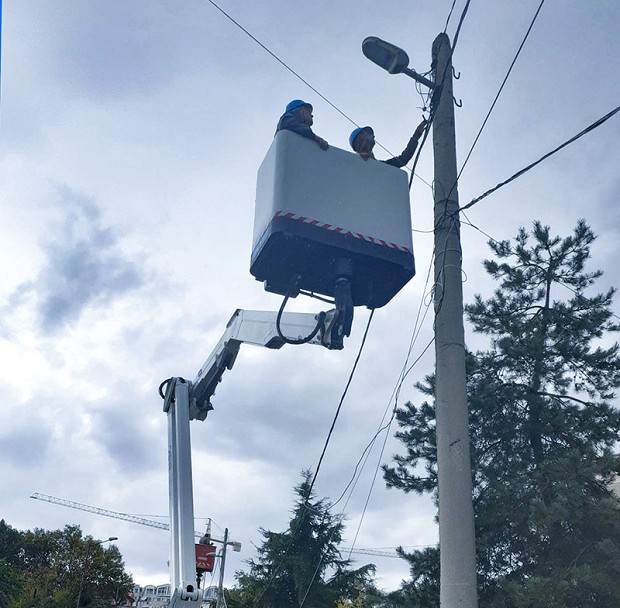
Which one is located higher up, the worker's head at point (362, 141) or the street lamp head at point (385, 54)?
the street lamp head at point (385, 54)

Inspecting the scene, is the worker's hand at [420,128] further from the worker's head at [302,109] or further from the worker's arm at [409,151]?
the worker's head at [302,109]

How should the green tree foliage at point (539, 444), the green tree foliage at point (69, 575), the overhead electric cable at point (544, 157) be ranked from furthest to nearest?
the green tree foliage at point (69, 575) < the green tree foliage at point (539, 444) < the overhead electric cable at point (544, 157)

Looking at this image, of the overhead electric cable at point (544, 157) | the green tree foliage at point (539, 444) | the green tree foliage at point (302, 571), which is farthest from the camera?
the green tree foliage at point (302, 571)

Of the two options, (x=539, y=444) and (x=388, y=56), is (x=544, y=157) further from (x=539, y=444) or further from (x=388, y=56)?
(x=539, y=444)

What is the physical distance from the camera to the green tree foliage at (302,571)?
1115 inches

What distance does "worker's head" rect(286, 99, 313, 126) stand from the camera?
615 centimetres

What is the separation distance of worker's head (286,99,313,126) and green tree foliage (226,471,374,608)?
2370cm

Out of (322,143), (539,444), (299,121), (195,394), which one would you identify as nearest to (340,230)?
(322,143)

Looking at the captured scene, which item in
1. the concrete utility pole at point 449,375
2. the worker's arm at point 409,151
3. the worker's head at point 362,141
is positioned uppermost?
the worker's arm at point 409,151

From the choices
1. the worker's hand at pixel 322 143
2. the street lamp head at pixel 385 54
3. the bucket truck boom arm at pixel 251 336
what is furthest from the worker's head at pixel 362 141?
the bucket truck boom arm at pixel 251 336

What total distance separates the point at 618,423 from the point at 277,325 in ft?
31.4

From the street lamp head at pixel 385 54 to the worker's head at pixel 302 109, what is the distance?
1297 mm

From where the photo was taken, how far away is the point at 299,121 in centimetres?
606

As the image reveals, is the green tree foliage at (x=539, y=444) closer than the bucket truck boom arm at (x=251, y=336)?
No
